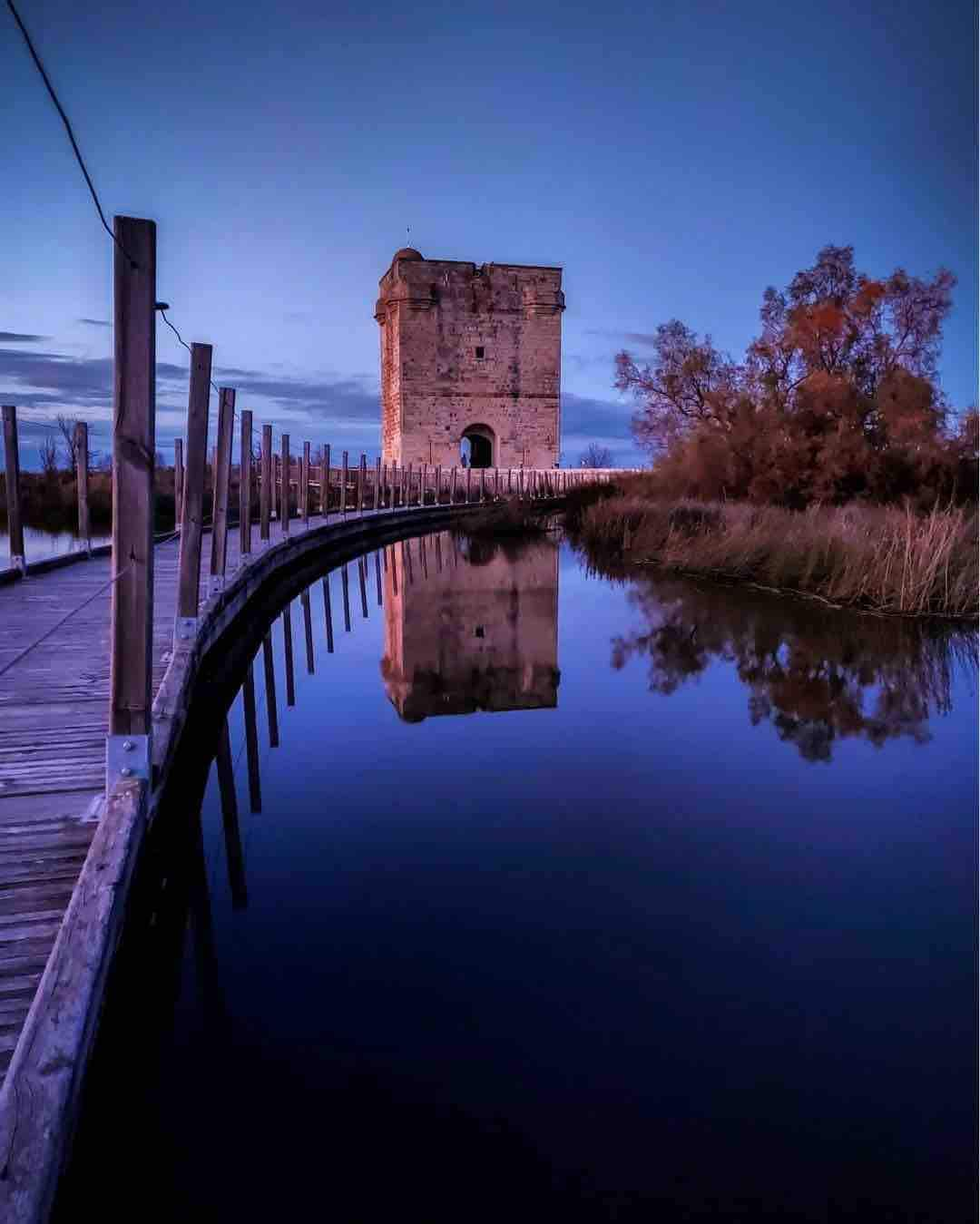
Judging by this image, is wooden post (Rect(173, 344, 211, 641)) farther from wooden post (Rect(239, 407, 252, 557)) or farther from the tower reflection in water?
wooden post (Rect(239, 407, 252, 557))

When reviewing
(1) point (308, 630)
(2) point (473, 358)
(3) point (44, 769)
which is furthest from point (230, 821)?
(2) point (473, 358)

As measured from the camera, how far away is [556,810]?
423 cm

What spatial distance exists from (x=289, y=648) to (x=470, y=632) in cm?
185

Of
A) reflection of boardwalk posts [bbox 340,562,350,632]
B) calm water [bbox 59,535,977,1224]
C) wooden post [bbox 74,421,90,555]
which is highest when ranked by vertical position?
wooden post [bbox 74,421,90,555]

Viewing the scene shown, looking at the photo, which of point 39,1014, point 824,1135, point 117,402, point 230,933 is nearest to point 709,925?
point 824,1135

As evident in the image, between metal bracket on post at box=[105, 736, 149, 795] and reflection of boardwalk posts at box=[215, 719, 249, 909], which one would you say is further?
reflection of boardwalk posts at box=[215, 719, 249, 909]

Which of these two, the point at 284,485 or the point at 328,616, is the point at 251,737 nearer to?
the point at 328,616

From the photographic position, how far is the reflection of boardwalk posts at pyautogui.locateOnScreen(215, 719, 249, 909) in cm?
333

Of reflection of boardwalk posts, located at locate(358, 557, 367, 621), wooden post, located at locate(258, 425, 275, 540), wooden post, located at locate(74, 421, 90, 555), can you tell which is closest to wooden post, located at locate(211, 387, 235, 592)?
reflection of boardwalk posts, located at locate(358, 557, 367, 621)

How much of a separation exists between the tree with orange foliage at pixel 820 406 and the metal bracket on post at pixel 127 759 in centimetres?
1252

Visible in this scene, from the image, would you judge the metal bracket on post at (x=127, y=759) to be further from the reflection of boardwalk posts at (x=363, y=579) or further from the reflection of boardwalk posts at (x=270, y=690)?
the reflection of boardwalk posts at (x=363, y=579)

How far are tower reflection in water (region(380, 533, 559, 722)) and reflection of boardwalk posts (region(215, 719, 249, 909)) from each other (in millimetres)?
1280

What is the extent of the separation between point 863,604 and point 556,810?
5610 millimetres

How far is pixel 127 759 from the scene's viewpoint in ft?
9.73
